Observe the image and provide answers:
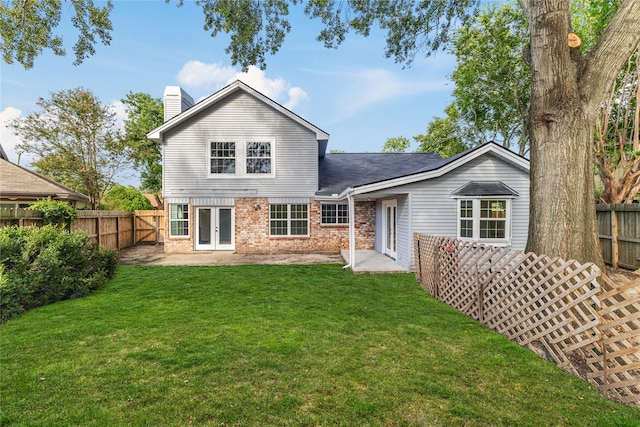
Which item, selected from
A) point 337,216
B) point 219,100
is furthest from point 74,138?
point 337,216

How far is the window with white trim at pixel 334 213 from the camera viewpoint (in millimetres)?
14875

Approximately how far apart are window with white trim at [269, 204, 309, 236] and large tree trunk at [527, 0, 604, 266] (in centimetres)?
1060

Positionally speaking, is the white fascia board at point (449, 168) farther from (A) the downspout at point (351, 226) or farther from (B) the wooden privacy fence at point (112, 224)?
(B) the wooden privacy fence at point (112, 224)

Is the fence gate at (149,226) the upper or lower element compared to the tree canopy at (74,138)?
lower

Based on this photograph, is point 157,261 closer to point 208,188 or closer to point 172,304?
point 208,188

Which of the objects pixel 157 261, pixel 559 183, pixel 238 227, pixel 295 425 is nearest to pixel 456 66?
pixel 238 227

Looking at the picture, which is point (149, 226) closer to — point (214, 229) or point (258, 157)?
point (214, 229)

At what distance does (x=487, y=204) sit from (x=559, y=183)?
5.50 metres

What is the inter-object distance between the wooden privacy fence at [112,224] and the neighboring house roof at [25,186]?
236 centimetres

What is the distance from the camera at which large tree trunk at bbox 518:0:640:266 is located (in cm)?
489

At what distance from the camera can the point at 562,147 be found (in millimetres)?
4922

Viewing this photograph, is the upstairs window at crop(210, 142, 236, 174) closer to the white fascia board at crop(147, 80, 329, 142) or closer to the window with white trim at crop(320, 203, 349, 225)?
the white fascia board at crop(147, 80, 329, 142)

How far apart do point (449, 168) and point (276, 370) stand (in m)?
8.38

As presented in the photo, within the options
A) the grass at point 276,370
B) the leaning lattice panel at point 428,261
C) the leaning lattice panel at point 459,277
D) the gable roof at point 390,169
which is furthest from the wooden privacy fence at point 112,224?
the leaning lattice panel at point 459,277
